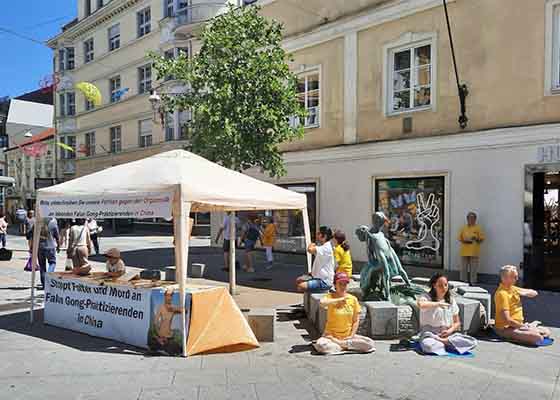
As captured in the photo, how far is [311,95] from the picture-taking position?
53.0ft

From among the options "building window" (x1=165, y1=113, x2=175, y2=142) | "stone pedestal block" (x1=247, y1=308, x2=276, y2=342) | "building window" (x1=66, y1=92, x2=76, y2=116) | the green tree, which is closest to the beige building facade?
the green tree

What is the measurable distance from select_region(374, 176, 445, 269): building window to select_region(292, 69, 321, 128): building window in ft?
10.9

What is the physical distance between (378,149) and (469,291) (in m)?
6.21

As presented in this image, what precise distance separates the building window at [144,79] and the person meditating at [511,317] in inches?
1040

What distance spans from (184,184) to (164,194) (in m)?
0.29

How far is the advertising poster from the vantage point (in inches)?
254

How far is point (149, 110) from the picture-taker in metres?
30.0

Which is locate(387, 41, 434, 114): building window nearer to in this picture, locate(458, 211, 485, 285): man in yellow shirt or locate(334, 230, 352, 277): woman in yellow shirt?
locate(458, 211, 485, 285): man in yellow shirt

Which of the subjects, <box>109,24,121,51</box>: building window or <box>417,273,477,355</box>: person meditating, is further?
<box>109,24,121,51</box>: building window

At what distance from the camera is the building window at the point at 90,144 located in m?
35.6

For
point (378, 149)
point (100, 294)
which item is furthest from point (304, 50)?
point (100, 294)

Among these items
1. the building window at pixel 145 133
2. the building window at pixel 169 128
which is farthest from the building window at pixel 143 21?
the building window at pixel 169 128

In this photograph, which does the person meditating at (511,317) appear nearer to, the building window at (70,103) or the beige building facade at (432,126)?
the beige building facade at (432,126)

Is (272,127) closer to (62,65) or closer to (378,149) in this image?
(378,149)
